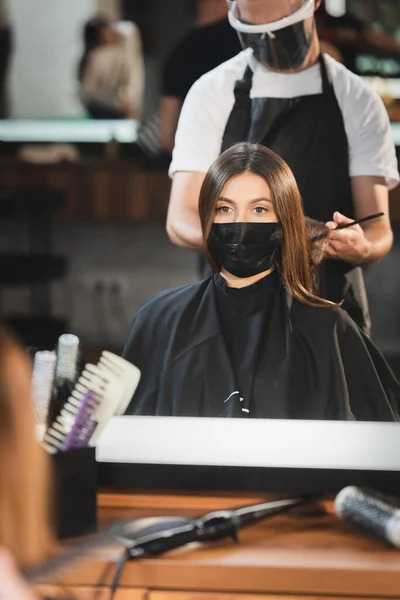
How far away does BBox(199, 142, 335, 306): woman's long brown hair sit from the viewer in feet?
5.09

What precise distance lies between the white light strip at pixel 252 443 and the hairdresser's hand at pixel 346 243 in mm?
307

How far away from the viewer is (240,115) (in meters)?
1.60

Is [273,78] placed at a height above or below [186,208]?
above

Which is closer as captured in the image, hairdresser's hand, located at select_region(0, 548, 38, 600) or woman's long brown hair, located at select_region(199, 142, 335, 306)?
hairdresser's hand, located at select_region(0, 548, 38, 600)

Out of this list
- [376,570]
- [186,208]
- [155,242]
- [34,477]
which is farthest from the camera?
[155,242]

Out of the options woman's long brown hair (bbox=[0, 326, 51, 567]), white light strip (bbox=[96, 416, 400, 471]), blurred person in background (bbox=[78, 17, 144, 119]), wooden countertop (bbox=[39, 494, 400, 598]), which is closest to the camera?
woman's long brown hair (bbox=[0, 326, 51, 567])

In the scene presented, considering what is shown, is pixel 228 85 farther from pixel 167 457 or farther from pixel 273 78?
pixel 167 457

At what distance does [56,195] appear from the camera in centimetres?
189

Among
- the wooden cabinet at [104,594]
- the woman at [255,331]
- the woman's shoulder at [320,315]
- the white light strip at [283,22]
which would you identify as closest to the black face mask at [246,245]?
the woman at [255,331]

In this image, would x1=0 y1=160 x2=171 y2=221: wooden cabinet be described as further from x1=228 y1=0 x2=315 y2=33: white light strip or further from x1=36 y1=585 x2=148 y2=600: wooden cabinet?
x1=36 y1=585 x2=148 y2=600: wooden cabinet

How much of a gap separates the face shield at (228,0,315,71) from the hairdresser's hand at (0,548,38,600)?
1.00m

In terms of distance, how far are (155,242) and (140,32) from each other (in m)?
0.44

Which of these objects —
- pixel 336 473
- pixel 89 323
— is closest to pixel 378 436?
pixel 336 473

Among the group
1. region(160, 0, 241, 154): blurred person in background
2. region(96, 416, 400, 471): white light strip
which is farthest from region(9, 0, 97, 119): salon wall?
region(96, 416, 400, 471): white light strip
